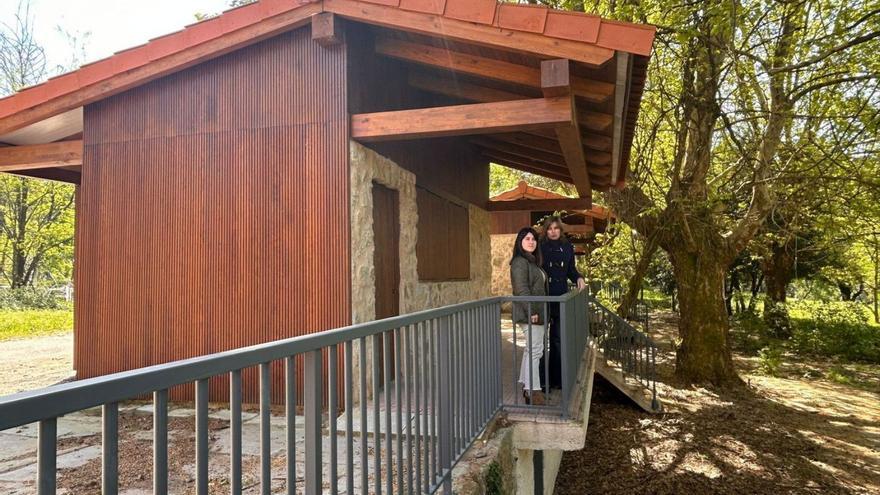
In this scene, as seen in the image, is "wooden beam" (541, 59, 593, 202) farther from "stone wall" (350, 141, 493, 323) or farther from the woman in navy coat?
"stone wall" (350, 141, 493, 323)

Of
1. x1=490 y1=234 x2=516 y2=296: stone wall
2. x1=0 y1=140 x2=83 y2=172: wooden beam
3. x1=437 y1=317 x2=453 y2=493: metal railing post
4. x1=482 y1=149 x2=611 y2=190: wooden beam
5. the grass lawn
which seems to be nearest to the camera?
x1=437 y1=317 x2=453 y2=493: metal railing post

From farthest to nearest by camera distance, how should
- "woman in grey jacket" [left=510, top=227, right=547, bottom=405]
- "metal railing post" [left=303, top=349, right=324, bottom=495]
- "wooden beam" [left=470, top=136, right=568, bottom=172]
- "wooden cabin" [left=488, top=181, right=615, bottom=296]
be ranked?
"wooden cabin" [left=488, top=181, right=615, bottom=296]
"wooden beam" [left=470, top=136, right=568, bottom=172]
"woman in grey jacket" [left=510, top=227, right=547, bottom=405]
"metal railing post" [left=303, top=349, right=324, bottom=495]

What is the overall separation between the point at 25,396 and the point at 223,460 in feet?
9.90

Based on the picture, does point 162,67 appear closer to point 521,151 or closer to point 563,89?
point 563,89

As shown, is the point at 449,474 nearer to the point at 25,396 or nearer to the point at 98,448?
the point at 25,396

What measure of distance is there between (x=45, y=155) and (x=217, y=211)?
2.42m

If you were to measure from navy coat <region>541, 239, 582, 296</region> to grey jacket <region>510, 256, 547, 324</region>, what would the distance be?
21.0 inches

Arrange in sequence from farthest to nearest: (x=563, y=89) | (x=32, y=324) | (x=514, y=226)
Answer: (x=514, y=226) → (x=32, y=324) → (x=563, y=89)

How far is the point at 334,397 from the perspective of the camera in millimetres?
2031

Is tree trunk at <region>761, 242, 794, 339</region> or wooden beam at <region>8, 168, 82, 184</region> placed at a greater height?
wooden beam at <region>8, 168, 82, 184</region>

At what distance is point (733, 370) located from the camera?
35.6ft

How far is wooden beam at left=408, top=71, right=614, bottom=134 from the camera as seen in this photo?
17.5 ft

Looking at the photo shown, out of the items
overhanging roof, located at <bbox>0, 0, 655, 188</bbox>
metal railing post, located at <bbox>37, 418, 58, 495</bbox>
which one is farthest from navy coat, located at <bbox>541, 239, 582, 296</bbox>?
metal railing post, located at <bbox>37, 418, 58, 495</bbox>

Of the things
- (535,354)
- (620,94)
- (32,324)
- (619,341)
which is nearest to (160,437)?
(535,354)
